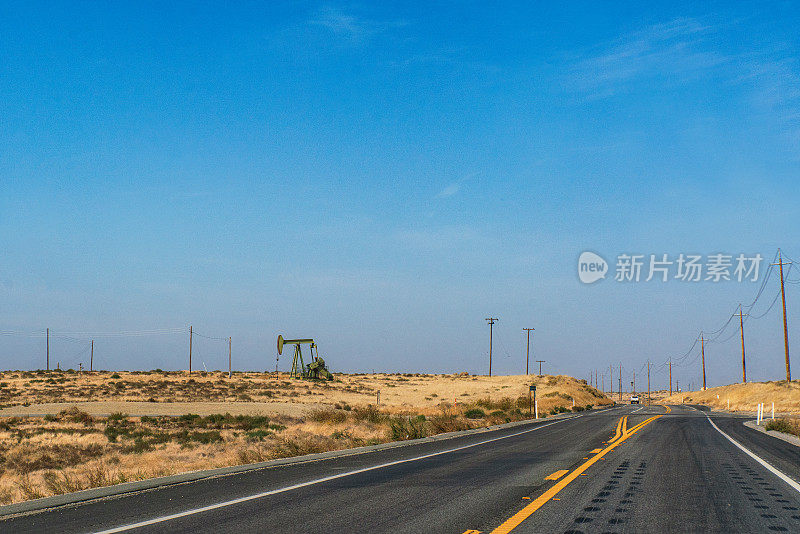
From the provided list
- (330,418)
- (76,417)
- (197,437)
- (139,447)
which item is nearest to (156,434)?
(197,437)

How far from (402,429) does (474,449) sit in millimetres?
6288

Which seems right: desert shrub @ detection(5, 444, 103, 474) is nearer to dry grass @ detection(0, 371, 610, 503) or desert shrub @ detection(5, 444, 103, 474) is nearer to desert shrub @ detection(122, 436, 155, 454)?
dry grass @ detection(0, 371, 610, 503)

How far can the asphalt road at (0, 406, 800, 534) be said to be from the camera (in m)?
7.99

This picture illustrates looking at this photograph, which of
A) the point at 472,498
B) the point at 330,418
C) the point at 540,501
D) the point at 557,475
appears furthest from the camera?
the point at 330,418

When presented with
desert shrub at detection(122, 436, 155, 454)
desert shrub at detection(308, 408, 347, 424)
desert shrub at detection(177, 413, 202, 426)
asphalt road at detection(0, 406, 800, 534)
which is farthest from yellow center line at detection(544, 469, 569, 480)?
desert shrub at detection(177, 413, 202, 426)

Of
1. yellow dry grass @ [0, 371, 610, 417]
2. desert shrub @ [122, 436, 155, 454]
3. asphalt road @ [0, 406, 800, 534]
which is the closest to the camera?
asphalt road @ [0, 406, 800, 534]

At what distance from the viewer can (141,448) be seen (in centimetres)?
2555

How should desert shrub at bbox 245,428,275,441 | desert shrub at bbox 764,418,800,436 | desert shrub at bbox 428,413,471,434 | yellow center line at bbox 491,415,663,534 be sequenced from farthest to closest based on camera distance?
desert shrub at bbox 245,428,275,441 < desert shrub at bbox 428,413,471,434 < desert shrub at bbox 764,418,800,436 < yellow center line at bbox 491,415,663,534

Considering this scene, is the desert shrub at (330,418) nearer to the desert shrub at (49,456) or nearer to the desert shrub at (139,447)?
the desert shrub at (139,447)

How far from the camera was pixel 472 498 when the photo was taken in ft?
32.9

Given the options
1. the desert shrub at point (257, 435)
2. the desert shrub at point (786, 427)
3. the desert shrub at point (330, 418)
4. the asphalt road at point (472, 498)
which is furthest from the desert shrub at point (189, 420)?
the desert shrub at point (786, 427)

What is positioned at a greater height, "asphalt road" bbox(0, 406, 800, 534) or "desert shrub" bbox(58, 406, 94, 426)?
"asphalt road" bbox(0, 406, 800, 534)

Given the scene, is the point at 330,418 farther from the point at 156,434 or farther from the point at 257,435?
the point at 156,434

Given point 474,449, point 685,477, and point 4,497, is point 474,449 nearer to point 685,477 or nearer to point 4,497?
point 685,477
